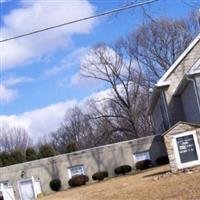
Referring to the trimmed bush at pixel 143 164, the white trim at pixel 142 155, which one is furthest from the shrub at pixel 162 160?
the white trim at pixel 142 155

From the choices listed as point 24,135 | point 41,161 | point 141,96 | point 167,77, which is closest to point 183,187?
point 167,77

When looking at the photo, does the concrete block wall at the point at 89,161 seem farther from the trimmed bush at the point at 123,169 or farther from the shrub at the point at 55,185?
the trimmed bush at the point at 123,169

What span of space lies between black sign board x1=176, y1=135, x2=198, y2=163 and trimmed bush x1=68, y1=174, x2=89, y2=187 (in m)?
19.7

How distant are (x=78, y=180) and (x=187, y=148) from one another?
19994 mm

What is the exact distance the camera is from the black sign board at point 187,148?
72.2ft

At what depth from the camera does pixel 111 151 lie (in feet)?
141

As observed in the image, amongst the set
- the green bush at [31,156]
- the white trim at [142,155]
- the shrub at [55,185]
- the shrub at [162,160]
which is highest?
the green bush at [31,156]

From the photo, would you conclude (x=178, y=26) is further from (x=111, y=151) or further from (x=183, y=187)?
(x=183, y=187)

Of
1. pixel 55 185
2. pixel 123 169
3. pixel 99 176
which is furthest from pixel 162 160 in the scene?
pixel 55 185

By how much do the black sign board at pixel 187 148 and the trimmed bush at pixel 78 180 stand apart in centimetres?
1969

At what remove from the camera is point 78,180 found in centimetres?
4091

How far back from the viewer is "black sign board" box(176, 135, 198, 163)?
22000mm

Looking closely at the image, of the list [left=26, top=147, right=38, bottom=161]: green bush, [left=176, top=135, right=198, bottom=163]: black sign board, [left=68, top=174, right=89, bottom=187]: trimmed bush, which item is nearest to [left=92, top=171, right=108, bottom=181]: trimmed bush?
[left=68, top=174, right=89, bottom=187]: trimmed bush

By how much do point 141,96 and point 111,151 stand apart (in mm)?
24032
